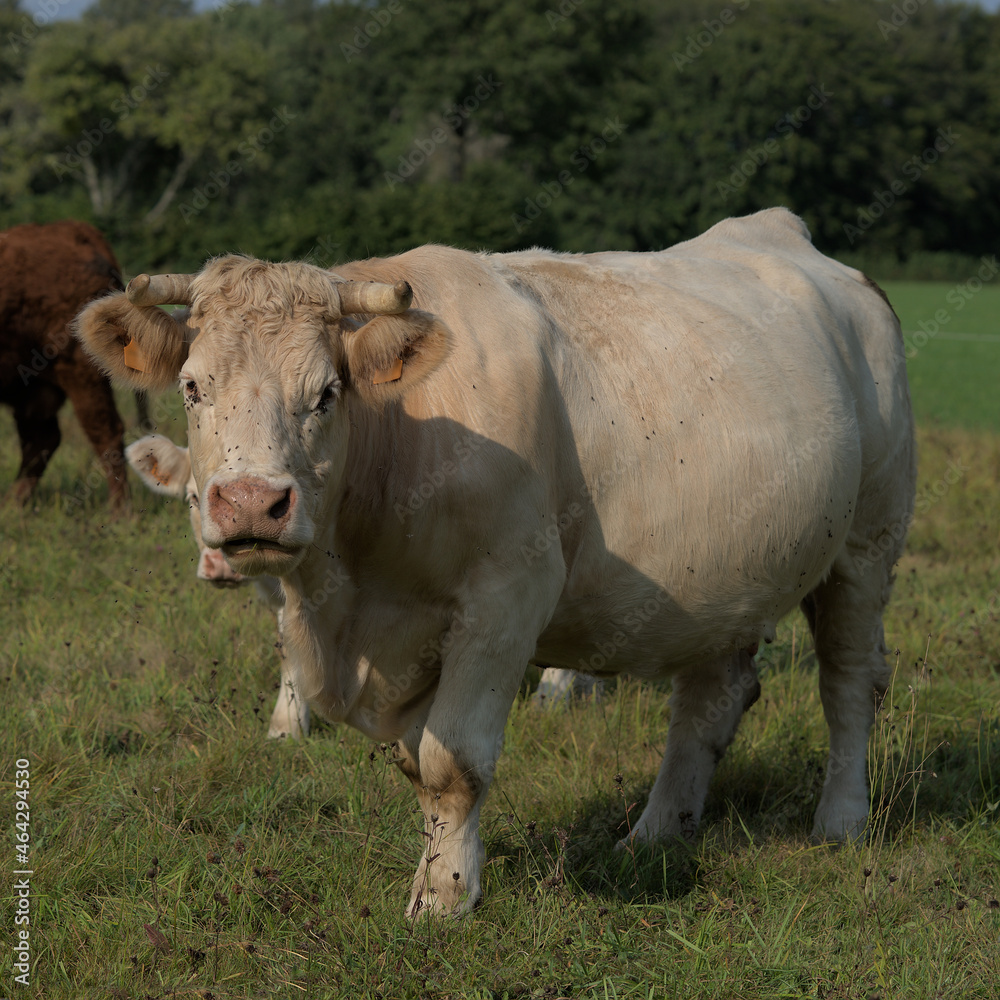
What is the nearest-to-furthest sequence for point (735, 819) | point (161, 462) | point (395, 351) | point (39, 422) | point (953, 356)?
1. point (395, 351)
2. point (735, 819)
3. point (161, 462)
4. point (39, 422)
5. point (953, 356)

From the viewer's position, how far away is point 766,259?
15.0 feet

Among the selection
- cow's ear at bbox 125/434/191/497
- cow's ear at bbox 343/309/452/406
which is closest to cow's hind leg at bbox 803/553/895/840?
cow's ear at bbox 343/309/452/406

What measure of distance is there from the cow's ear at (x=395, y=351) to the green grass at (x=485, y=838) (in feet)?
4.87

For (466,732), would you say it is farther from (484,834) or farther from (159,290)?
(159,290)

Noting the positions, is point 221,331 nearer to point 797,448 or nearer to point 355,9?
point 797,448

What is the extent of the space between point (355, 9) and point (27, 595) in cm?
6767

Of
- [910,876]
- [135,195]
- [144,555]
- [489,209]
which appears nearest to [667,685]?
[910,876]

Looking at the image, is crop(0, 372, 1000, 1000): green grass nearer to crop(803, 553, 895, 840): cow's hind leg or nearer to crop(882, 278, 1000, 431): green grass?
crop(803, 553, 895, 840): cow's hind leg

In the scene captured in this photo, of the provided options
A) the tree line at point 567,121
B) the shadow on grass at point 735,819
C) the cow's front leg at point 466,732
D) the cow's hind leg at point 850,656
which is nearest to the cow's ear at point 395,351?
the cow's front leg at point 466,732

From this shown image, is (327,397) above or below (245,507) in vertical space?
above

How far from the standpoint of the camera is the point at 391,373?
119 inches

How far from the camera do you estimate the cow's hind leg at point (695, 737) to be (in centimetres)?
431

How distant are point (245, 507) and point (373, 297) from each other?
0.74 meters

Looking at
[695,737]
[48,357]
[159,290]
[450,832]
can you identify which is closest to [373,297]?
[159,290]
